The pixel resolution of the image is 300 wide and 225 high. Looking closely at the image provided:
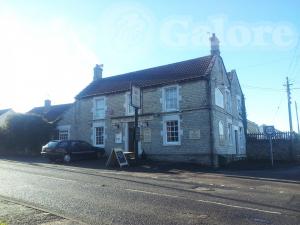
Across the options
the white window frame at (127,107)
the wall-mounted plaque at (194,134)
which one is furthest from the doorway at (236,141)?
the white window frame at (127,107)

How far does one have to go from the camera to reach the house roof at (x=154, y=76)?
2750cm

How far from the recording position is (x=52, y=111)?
43344mm

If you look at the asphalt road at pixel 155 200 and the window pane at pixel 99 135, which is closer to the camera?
the asphalt road at pixel 155 200

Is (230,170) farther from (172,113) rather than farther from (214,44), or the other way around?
(214,44)

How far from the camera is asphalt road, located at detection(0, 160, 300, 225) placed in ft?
27.2

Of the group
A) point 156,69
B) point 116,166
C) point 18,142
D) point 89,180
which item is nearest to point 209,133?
point 116,166

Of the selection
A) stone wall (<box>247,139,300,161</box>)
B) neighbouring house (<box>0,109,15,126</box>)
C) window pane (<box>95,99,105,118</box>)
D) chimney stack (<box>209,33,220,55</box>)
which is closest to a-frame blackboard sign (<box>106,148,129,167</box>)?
window pane (<box>95,99,105,118</box>)

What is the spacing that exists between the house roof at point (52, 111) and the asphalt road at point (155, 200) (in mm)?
25021

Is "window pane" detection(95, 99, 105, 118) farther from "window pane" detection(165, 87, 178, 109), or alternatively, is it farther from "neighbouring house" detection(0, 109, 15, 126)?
"neighbouring house" detection(0, 109, 15, 126)

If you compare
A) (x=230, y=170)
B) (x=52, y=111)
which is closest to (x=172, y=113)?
(x=230, y=170)

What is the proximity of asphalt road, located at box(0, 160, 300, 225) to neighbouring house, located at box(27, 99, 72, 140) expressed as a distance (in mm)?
19153

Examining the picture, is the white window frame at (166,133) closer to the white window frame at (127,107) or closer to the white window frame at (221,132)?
the white window frame at (221,132)

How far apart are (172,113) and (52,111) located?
2102 centimetres

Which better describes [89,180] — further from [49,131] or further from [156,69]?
[49,131]
